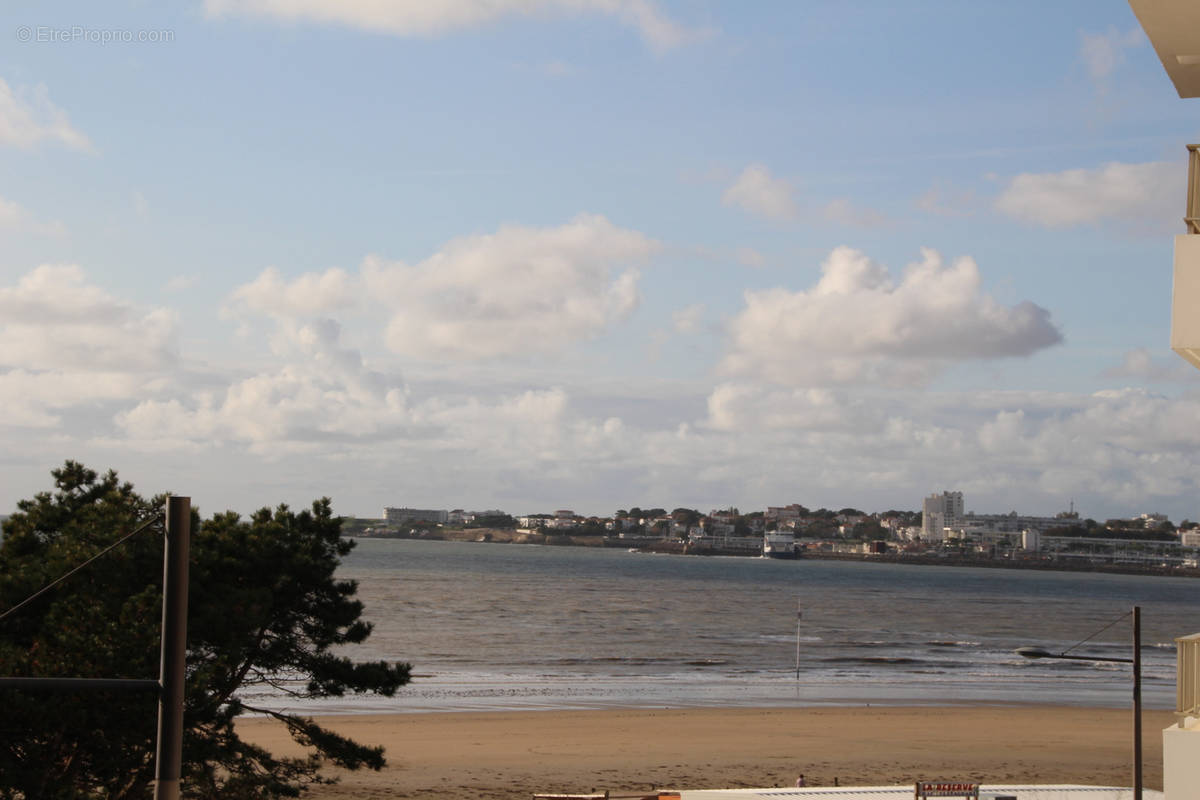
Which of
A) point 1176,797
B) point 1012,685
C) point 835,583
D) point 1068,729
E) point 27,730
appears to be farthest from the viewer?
point 835,583

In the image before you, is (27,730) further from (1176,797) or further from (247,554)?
(1176,797)

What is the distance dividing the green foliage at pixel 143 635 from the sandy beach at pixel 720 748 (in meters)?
10.6

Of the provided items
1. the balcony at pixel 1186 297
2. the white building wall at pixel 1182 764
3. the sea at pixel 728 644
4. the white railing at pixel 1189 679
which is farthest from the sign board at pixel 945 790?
the sea at pixel 728 644

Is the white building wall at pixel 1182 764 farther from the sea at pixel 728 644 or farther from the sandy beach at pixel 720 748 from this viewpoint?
the sea at pixel 728 644

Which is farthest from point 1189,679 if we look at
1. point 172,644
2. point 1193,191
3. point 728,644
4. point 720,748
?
point 728,644

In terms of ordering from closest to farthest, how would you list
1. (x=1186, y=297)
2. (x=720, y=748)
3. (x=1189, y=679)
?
(x=1186, y=297)
(x=1189, y=679)
(x=720, y=748)

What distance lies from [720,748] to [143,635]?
2380 cm

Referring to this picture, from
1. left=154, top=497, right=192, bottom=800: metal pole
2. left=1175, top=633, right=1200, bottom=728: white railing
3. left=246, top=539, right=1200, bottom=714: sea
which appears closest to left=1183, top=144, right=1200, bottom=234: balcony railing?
left=1175, top=633, right=1200, bottom=728: white railing

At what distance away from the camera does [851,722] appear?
4162cm

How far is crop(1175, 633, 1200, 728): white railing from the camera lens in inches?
373

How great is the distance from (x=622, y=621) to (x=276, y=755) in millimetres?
50175

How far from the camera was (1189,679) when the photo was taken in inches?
377

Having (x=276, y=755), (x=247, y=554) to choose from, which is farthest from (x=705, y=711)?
(x=247, y=554)

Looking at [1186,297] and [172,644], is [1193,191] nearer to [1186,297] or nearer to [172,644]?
[1186,297]
